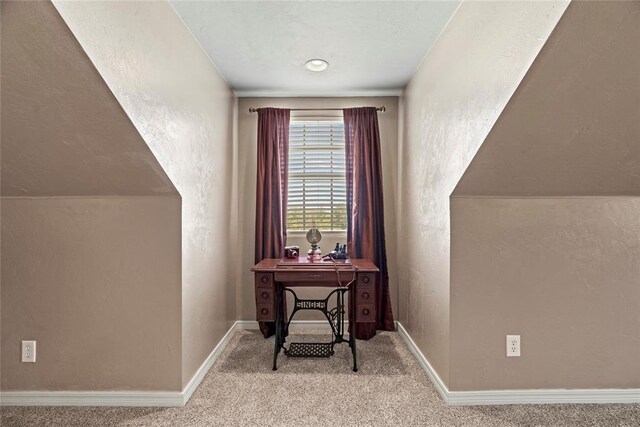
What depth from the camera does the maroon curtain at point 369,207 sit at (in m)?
3.26

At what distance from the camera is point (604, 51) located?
1.32 metres

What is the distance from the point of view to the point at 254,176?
3.47m

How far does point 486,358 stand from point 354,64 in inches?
90.0

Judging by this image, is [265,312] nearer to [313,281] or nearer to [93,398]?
[313,281]

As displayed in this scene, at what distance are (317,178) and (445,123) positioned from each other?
1.54 m

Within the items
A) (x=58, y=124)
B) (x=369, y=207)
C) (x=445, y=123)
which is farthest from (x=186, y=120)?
(x=369, y=207)

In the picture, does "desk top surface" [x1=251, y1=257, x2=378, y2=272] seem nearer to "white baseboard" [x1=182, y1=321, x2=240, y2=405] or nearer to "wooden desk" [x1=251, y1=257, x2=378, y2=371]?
"wooden desk" [x1=251, y1=257, x2=378, y2=371]

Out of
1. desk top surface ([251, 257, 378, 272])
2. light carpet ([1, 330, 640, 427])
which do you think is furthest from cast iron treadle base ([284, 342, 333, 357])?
desk top surface ([251, 257, 378, 272])

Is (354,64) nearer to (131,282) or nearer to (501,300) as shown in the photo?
(501,300)

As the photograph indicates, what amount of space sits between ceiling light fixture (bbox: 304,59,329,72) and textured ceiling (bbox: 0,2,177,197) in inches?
57.6

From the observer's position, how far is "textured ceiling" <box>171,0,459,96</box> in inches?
79.2

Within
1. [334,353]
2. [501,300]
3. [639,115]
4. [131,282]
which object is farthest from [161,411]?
[639,115]

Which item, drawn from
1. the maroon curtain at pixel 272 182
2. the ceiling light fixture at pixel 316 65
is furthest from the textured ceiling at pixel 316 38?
the maroon curtain at pixel 272 182

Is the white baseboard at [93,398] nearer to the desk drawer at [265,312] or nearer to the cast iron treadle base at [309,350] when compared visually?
the desk drawer at [265,312]
